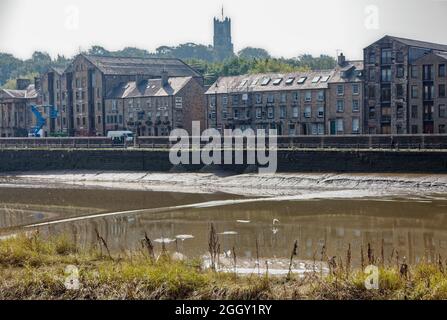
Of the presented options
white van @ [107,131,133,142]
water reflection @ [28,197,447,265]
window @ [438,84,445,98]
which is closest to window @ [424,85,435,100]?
window @ [438,84,445,98]

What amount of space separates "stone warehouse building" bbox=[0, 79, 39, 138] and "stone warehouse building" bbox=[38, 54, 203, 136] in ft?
14.8

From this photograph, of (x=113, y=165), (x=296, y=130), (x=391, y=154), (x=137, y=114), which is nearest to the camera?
(x=391, y=154)

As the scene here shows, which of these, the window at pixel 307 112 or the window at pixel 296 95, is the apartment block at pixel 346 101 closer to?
the window at pixel 307 112

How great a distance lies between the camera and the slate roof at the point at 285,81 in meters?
74.2

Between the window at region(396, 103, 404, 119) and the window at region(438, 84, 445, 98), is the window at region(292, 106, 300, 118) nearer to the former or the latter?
the window at region(396, 103, 404, 119)

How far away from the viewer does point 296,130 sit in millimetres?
77125

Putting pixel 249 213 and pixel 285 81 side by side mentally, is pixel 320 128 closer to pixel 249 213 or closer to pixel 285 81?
pixel 285 81

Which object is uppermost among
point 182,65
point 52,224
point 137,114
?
point 182,65

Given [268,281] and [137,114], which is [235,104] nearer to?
[137,114]

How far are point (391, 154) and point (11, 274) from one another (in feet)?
121

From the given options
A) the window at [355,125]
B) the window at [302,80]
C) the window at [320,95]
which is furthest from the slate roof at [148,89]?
the window at [355,125]

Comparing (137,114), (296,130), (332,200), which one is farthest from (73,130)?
(332,200)

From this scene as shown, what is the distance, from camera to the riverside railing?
52.5 m

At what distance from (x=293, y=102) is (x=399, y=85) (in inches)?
467
